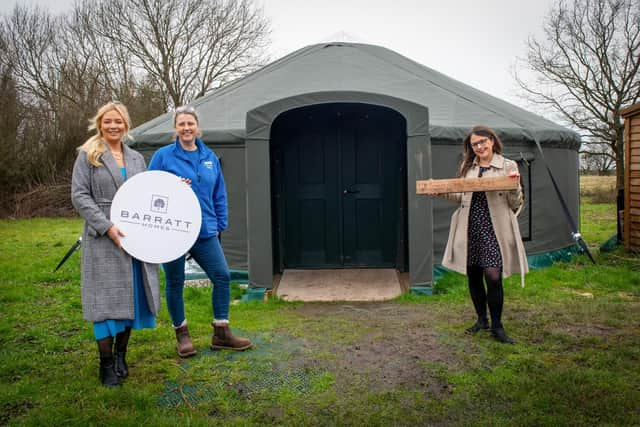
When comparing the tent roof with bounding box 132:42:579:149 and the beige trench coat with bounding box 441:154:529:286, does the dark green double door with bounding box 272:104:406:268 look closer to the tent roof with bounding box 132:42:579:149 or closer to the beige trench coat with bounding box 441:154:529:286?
the tent roof with bounding box 132:42:579:149

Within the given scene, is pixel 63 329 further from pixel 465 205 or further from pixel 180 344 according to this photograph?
pixel 465 205

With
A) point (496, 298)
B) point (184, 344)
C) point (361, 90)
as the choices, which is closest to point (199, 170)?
point (184, 344)

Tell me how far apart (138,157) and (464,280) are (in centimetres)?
375

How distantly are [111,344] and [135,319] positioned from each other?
181 millimetres

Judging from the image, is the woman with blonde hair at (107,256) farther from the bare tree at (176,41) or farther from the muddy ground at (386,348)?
the bare tree at (176,41)

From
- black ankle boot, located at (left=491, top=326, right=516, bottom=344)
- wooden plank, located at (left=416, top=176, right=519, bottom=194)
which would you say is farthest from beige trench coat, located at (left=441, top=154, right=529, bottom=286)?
black ankle boot, located at (left=491, top=326, right=516, bottom=344)

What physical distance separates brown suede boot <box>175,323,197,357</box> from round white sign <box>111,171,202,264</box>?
64cm

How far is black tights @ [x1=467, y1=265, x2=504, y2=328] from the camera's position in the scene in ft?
11.2

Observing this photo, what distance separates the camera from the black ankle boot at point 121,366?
297 centimetres

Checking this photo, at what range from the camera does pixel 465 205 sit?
3.54 meters

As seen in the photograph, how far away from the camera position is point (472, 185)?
133 inches

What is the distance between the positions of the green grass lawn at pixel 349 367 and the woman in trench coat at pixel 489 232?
0.43m

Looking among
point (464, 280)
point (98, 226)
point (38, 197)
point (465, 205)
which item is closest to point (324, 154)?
point (464, 280)

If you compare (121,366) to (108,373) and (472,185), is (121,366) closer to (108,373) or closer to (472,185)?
(108,373)
